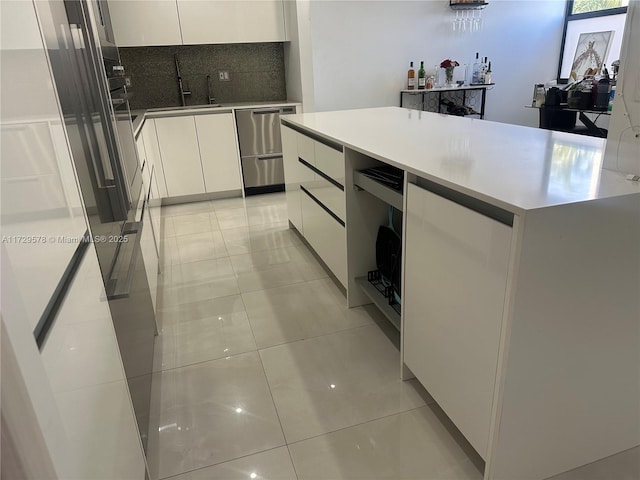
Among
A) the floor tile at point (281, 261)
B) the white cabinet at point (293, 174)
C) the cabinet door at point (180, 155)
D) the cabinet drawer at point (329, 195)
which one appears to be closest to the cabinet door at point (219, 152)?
the cabinet door at point (180, 155)

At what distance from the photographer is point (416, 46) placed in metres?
4.69

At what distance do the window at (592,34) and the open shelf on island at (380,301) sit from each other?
382 centimetres

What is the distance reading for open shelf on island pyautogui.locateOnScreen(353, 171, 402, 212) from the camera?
5.64 ft

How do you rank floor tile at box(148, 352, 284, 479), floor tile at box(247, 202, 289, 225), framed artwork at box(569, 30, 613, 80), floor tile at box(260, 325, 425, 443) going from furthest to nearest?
framed artwork at box(569, 30, 613, 80) < floor tile at box(247, 202, 289, 225) < floor tile at box(260, 325, 425, 443) < floor tile at box(148, 352, 284, 479)

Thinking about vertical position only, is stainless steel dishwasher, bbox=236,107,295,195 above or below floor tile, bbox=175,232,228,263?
above

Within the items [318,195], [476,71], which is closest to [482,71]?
[476,71]

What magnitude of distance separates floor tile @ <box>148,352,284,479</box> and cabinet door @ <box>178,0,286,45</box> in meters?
3.30

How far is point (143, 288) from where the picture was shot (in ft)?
6.35

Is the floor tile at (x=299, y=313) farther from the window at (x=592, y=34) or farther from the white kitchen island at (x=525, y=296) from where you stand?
the window at (x=592, y=34)

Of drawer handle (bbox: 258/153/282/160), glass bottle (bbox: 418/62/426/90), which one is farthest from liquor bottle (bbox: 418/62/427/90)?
drawer handle (bbox: 258/153/282/160)

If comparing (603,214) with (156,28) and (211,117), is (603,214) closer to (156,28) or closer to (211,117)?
(211,117)

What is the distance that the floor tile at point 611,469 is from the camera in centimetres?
138

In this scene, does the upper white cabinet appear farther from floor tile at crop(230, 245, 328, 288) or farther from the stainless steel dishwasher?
floor tile at crop(230, 245, 328, 288)

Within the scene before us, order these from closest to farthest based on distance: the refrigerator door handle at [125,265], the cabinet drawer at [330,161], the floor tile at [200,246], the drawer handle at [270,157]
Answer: the refrigerator door handle at [125,265] < the cabinet drawer at [330,161] < the floor tile at [200,246] < the drawer handle at [270,157]
